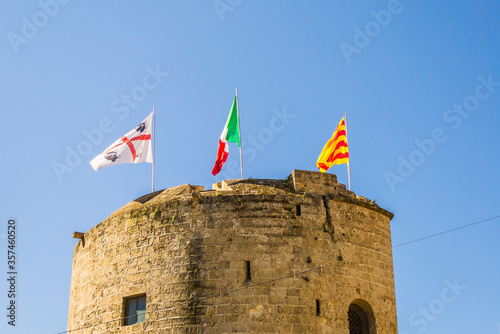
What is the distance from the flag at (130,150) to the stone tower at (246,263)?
1.76 m

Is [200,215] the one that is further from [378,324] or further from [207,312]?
[378,324]

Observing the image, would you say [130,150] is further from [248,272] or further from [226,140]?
[248,272]

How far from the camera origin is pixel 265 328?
16047 millimetres

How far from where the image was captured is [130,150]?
20.1 metres

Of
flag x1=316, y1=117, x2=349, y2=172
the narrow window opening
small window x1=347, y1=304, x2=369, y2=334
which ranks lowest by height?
small window x1=347, y1=304, x2=369, y2=334

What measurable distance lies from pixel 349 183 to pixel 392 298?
331 cm

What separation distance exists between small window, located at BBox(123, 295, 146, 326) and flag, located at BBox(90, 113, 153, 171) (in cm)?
428

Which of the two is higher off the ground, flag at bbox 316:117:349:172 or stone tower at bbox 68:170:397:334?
flag at bbox 316:117:349:172

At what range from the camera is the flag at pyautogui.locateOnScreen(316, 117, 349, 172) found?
19.7 meters

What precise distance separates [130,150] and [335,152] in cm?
579

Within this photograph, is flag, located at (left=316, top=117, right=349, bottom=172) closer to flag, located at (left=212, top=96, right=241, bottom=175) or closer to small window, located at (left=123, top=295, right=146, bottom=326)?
flag, located at (left=212, top=96, right=241, bottom=175)

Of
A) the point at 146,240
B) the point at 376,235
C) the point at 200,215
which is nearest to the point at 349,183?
the point at 376,235

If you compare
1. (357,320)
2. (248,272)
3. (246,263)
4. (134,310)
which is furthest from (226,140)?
(357,320)

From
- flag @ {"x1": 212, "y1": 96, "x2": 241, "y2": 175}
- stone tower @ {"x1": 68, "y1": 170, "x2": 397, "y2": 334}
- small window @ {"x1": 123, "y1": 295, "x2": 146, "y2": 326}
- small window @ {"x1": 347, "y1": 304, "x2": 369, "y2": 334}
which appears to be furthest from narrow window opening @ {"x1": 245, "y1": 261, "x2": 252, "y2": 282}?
flag @ {"x1": 212, "y1": 96, "x2": 241, "y2": 175}
